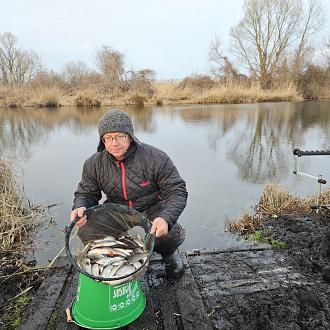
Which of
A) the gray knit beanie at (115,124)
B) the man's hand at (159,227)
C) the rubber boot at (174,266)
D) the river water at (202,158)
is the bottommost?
the river water at (202,158)

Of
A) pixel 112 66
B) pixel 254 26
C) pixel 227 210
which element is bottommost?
pixel 227 210

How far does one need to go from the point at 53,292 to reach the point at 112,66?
2158 cm

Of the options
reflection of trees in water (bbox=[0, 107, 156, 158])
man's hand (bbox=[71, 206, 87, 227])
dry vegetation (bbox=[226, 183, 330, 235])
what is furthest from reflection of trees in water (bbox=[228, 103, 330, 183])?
man's hand (bbox=[71, 206, 87, 227])

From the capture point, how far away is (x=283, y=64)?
80.2 feet

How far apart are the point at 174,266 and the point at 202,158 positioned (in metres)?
4.75

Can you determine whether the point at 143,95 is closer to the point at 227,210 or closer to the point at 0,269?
the point at 227,210

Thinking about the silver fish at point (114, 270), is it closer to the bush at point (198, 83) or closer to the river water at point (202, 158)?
the river water at point (202, 158)

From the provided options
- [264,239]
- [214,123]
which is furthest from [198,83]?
[264,239]

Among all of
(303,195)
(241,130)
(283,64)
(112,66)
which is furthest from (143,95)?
(303,195)

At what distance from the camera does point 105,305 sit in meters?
1.83

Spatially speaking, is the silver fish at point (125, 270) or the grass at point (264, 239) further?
the grass at point (264, 239)

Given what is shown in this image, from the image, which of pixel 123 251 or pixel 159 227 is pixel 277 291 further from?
pixel 123 251

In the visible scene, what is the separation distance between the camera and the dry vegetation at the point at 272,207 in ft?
12.0

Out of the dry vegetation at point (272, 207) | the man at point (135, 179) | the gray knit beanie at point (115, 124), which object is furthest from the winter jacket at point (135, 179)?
the dry vegetation at point (272, 207)
